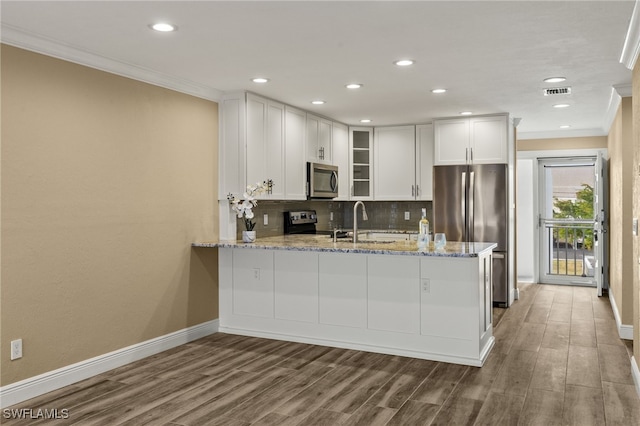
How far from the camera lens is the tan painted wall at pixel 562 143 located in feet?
25.9

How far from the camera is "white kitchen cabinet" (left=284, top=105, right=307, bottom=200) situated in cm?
572

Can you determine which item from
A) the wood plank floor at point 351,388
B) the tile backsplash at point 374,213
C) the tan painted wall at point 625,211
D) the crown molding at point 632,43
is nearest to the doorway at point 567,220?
the tile backsplash at point 374,213

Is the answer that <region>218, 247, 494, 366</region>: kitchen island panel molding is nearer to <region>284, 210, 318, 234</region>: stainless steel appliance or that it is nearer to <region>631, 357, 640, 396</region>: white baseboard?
<region>631, 357, 640, 396</region>: white baseboard

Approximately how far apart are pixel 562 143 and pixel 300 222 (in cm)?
451

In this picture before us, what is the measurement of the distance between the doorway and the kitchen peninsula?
4234 millimetres

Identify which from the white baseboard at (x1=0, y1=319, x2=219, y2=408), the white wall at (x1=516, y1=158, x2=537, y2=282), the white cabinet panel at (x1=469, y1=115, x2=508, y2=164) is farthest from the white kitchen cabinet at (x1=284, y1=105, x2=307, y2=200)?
the white wall at (x1=516, y1=158, x2=537, y2=282)

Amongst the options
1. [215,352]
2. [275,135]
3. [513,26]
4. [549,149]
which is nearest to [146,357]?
[215,352]

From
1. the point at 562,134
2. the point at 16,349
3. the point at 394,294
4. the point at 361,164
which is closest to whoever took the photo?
the point at 16,349

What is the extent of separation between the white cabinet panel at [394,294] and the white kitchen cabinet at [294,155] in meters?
1.65

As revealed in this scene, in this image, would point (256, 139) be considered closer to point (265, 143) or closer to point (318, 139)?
point (265, 143)

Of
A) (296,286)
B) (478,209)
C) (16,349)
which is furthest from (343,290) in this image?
(478,209)

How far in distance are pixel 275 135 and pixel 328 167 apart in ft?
3.99

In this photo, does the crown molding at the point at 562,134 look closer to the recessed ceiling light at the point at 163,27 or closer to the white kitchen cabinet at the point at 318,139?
the white kitchen cabinet at the point at 318,139

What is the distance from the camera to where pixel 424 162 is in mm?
7129
